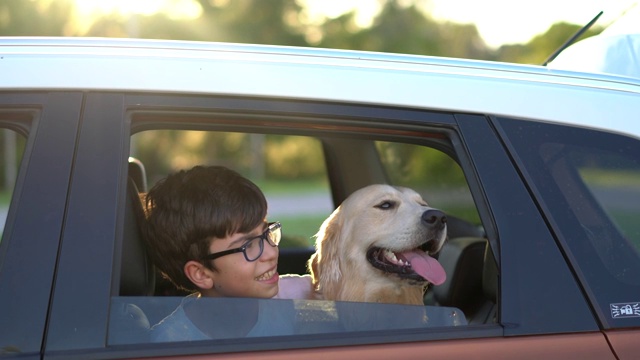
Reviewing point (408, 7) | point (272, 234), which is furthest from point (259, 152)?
point (272, 234)

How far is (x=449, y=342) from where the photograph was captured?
1.92 m

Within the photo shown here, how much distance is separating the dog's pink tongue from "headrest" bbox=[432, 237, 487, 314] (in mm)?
130

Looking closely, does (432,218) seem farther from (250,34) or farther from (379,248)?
(250,34)

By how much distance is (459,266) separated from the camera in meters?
3.32

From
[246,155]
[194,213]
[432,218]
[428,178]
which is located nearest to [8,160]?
[246,155]

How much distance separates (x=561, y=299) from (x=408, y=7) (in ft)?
139

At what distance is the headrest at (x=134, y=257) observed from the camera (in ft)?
7.14

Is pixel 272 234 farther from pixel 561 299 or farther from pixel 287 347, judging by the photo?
pixel 561 299

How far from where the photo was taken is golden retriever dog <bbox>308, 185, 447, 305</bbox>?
302 centimetres

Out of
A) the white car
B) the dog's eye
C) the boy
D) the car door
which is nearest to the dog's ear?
the dog's eye

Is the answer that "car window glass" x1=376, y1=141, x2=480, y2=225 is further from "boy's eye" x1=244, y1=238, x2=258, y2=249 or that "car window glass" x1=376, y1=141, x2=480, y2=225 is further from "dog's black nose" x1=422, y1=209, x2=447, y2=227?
"boy's eye" x1=244, y1=238, x2=258, y2=249

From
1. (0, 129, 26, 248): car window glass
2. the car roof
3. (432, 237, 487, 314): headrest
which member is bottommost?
the car roof

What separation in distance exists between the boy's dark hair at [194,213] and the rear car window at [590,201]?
0.84 meters

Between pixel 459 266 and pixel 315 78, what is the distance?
1.53 meters
